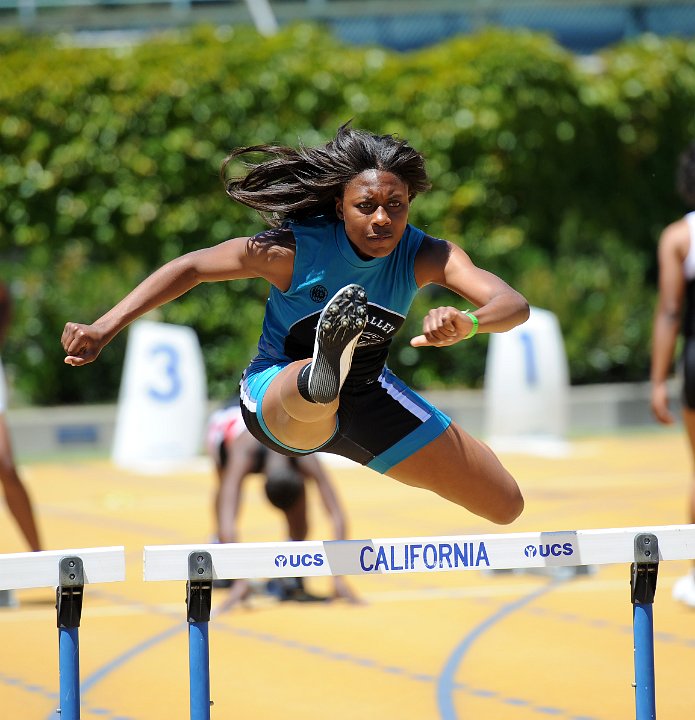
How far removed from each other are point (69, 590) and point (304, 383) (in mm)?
→ 978

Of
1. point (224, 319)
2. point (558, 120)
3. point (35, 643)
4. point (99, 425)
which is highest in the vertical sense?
point (558, 120)

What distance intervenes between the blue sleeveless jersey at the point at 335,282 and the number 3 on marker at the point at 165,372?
8.06 m

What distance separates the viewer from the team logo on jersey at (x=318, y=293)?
4.30 metres

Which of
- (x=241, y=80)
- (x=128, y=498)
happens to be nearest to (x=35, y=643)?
(x=128, y=498)

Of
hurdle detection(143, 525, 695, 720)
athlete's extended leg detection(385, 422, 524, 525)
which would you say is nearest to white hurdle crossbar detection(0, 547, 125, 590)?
hurdle detection(143, 525, 695, 720)

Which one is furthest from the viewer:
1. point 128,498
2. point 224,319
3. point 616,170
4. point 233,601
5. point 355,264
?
point 616,170

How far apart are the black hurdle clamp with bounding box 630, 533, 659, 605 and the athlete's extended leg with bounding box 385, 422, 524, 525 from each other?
683mm

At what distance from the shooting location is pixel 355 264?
14.0 ft

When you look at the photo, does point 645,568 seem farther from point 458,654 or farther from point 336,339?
point 458,654

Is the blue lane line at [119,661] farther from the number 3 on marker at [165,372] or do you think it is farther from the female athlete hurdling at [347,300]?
the number 3 on marker at [165,372]

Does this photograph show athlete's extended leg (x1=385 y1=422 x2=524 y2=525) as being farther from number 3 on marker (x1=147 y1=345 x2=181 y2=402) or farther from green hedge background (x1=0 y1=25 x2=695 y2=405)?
green hedge background (x1=0 y1=25 x2=695 y2=405)

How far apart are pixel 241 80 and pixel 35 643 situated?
35.5 feet

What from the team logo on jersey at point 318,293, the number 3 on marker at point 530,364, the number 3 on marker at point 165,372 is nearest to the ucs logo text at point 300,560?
the team logo on jersey at point 318,293

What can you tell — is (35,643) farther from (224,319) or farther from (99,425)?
(224,319)
